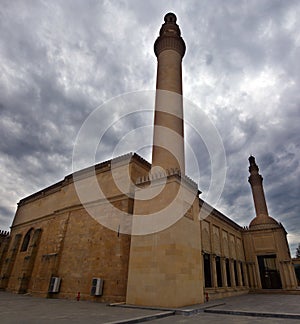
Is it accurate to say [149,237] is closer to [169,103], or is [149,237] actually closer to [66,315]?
[66,315]

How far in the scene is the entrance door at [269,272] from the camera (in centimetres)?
2350

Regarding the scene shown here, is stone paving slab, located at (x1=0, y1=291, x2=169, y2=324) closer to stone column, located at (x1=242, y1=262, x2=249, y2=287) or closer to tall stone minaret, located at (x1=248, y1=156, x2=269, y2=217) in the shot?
stone column, located at (x1=242, y1=262, x2=249, y2=287)

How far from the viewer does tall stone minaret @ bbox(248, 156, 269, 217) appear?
100.0 feet

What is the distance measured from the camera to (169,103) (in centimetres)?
1762

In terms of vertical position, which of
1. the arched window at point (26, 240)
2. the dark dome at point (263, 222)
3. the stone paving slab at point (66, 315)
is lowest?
the stone paving slab at point (66, 315)

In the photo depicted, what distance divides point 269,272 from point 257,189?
1145cm

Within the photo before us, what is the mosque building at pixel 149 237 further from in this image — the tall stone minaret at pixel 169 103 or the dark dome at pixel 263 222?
the dark dome at pixel 263 222

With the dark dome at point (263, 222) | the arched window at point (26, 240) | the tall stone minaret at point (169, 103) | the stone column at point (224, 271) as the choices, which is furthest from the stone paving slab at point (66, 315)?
the dark dome at point (263, 222)

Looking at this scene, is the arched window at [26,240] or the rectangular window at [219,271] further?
the arched window at [26,240]

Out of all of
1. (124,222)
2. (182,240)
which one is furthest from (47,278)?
(182,240)

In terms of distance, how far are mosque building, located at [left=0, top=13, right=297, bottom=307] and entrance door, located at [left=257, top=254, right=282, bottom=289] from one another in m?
0.10

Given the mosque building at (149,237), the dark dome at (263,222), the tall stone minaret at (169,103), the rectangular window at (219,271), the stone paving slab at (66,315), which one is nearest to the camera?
the stone paving slab at (66,315)

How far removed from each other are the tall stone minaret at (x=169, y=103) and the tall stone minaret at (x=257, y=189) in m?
19.5

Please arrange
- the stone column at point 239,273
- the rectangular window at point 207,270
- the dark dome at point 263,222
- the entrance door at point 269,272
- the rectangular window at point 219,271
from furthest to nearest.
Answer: the dark dome at point 263,222
the entrance door at point 269,272
the stone column at point 239,273
the rectangular window at point 219,271
the rectangular window at point 207,270
